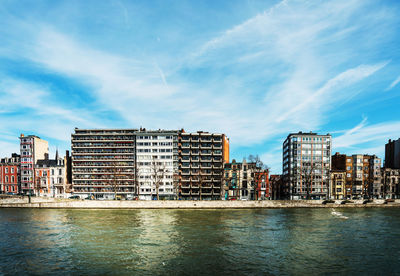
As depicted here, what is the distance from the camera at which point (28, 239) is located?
42.4 metres

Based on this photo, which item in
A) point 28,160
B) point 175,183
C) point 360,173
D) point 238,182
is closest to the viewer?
point 175,183

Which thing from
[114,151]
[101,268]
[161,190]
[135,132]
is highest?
[135,132]

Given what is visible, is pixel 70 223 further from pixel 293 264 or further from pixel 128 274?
pixel 293 264

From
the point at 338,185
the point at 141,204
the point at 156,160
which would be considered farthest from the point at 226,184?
the point at 338,185

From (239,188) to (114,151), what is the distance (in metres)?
60.8

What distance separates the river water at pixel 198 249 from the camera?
2892 centimetres

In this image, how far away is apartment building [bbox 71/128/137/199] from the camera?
13200cm

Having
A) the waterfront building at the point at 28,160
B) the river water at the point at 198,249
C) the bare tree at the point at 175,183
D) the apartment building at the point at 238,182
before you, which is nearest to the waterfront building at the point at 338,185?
the apartment building at the point at 238,182

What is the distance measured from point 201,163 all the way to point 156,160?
2096 cm

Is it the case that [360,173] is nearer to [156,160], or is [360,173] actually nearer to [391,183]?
[391,183]

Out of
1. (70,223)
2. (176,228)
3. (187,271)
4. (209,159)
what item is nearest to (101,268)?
(187,271)

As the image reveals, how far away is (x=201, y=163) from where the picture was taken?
128875mm

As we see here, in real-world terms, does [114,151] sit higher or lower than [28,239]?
higher

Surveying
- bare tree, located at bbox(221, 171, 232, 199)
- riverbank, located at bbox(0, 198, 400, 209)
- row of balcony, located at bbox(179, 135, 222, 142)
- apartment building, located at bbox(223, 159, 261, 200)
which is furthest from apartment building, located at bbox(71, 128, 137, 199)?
apartment building, located at bbox(223, 159, 261, 200)
